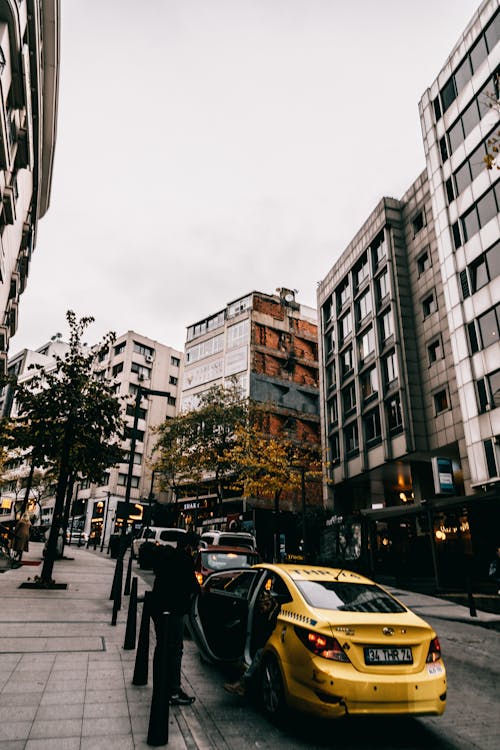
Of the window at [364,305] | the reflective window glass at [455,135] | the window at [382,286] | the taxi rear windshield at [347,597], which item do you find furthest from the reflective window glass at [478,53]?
the taxi rear windshield at [347,597]

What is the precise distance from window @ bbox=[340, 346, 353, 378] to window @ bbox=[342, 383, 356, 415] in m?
1.11

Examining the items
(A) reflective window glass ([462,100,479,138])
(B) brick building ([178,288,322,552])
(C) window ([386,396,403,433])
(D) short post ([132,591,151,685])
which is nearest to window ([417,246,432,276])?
(A) reflective window glass ([462,100,479,138])

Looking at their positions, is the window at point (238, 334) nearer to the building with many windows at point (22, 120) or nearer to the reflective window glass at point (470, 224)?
the building with many windows at point (22, 120)

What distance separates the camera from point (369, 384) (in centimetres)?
3281

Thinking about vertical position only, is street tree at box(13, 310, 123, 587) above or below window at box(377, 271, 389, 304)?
below

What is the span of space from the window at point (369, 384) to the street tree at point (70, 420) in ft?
66.6

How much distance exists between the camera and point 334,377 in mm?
38906

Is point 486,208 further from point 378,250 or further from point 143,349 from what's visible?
point 143,349

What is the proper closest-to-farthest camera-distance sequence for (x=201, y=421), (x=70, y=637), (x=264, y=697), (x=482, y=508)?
(x=264, y=697)
(x=70, y=637)
(x=482, y=508)
(x=201, y=421)

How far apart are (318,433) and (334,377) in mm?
10606

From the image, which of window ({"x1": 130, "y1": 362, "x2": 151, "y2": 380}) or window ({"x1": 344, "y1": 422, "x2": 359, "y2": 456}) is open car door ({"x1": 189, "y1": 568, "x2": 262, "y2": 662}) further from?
window ({"x1": 130, "y1": 362, "x2": 151, "y2": 380})

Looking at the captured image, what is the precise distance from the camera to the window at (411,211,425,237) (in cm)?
3017

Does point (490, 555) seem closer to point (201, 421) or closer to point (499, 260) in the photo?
point (499, 260)

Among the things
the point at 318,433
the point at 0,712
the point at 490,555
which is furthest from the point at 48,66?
the point at 318,433
